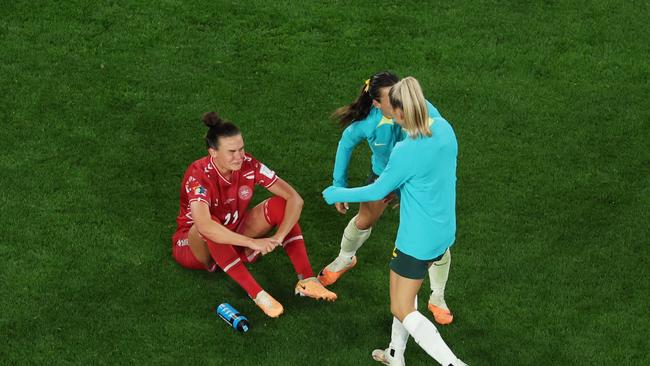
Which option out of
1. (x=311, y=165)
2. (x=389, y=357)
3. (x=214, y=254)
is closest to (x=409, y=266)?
(x=389, y=357)

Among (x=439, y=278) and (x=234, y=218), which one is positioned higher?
(x=234, y=218)

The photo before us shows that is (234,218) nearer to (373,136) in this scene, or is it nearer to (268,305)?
(268,305)

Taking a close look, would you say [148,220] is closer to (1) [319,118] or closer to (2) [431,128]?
(1) [319,118]

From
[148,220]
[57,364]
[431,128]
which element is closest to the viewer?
[431,128]

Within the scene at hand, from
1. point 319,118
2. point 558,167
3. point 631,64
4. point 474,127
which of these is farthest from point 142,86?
point 631,64

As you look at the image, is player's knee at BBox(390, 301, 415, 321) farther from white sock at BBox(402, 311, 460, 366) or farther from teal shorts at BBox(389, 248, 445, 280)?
teal shorts at BBox(389, 248, 445, 280)

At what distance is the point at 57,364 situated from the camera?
24.7ft

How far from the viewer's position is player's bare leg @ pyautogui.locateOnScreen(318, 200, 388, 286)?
822 centimetres

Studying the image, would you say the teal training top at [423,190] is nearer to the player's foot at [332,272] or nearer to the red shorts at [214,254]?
the red shorts at [214,254]

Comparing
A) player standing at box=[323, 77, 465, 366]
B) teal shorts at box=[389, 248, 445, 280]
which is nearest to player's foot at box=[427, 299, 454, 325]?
player standing at box=[323, 77, 465, 366]

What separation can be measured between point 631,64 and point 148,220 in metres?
5.72

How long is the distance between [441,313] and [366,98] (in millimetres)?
1843

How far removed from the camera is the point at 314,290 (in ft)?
26.5

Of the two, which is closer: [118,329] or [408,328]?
[408,328]
